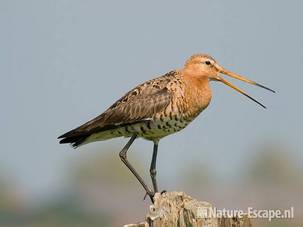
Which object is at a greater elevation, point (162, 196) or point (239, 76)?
point (239, 76)

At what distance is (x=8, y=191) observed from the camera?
14712 cm

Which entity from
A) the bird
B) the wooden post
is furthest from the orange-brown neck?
the wooden post

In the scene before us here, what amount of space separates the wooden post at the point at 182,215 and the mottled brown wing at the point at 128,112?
544 cm

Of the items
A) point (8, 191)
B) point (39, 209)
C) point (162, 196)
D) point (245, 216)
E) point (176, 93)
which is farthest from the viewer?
point (8, 191)

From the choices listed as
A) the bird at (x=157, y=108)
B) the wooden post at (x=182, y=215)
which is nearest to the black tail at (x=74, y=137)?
the bird at (x=157, y=108)

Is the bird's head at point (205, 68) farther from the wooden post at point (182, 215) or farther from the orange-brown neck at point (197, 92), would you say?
the wooden post at point (182, 215)

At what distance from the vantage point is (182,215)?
53.6 feet

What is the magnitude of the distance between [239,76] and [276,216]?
17.7ft

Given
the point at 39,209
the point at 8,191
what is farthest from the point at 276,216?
the point at 8,191

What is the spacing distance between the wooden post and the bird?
208 inches

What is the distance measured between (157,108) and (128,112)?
70 cm

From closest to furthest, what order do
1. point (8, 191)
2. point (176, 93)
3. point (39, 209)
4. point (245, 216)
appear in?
point (245, 216) < point (176, 93) < point (39, 209) < point (8, 191)

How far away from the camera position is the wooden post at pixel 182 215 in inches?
626

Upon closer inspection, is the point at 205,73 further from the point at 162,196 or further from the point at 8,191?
the point at 8,191
